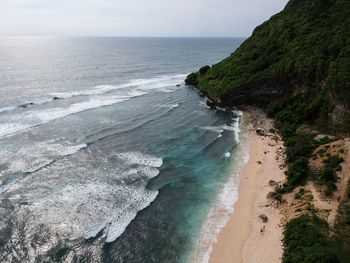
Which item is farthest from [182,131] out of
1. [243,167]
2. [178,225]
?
[178,225]

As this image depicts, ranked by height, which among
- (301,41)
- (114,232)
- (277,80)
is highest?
(301,41)

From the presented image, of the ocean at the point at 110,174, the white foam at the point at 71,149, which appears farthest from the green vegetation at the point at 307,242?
the white foam at the point at 71,149

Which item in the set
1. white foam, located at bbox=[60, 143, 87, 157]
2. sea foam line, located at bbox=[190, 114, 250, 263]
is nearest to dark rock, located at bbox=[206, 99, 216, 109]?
sea foam line, located at bbox=[190, 114, 250, 263]

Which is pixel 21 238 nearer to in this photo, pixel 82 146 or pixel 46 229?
pixel 46 229

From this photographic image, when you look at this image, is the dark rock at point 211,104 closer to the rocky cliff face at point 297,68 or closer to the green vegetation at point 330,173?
the rocky cliff face at point 297,68

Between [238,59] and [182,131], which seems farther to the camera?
[238,59]

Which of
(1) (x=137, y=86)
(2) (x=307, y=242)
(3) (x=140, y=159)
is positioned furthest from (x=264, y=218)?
(1) (x=137, y=86)
